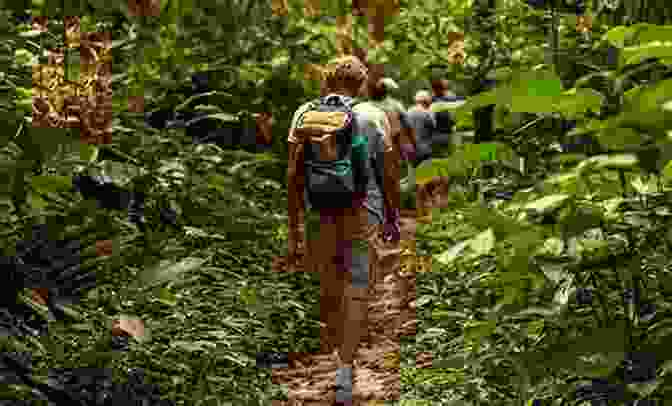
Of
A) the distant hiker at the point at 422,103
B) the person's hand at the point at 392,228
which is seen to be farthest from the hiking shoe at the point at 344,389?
the distant hiker at the point at 422,103

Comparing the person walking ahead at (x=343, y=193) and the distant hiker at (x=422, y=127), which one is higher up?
the person walking ahead at (x=343, y=193)

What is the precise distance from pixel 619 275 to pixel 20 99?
2.97 metres

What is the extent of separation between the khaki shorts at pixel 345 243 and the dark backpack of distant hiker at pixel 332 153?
0.34 feet

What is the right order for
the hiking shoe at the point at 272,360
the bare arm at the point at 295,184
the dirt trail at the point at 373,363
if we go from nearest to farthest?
1. the bare arm at the point at 295,184
2. the dirt trail at the point at 373,363
3. the hiking shoe at the point at 272,360

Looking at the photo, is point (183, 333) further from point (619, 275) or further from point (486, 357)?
point (619, 275)

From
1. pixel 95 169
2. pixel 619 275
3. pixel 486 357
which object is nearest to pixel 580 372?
pixel 619 275

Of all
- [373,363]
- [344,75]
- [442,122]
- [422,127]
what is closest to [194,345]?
[344,75]

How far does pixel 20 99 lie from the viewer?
499cm

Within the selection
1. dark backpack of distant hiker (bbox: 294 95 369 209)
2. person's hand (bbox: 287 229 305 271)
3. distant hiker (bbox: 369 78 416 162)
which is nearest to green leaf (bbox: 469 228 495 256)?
dark backpack of distant hiker (bbox: 294 95 369 209)

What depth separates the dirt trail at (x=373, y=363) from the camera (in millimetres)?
5831

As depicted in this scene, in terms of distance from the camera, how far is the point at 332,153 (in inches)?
211

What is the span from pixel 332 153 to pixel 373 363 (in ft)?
5.40

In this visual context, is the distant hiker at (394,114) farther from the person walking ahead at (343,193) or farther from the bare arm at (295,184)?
the bare arm at (295,184)

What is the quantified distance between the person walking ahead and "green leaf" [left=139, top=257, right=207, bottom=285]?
1643 mm
